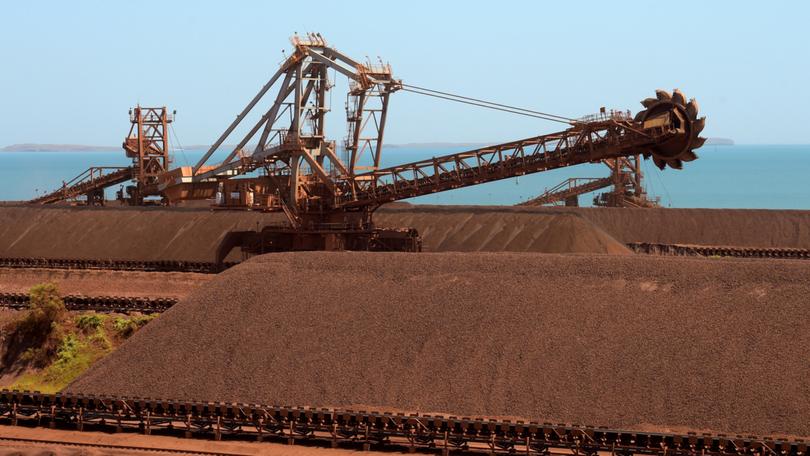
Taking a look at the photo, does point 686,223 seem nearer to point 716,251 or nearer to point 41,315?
point 716,251

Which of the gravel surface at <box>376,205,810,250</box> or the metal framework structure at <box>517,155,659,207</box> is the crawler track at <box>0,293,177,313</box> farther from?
the metal framework structure at <box>517,155,659,207</box>

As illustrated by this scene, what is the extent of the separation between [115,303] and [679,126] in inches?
997

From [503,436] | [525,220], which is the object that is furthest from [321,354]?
[525,220]

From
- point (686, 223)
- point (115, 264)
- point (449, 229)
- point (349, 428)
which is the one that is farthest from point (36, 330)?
point (686, 223)

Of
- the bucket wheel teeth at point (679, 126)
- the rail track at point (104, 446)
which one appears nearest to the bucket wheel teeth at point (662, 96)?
the bucket wheel teeth at point (679, 126)

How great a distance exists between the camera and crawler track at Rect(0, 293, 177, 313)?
51.2 meters

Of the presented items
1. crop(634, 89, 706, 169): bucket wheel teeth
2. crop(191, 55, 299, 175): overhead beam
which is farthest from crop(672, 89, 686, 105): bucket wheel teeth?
crop(191, 55, 299, 175): overhead beam

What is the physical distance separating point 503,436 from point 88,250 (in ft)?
133

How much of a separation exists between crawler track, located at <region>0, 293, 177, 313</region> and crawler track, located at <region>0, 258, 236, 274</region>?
284 inches

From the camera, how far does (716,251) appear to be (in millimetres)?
67750

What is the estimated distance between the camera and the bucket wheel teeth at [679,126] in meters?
47.0

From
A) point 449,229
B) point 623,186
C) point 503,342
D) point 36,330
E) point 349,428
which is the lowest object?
point 349,428

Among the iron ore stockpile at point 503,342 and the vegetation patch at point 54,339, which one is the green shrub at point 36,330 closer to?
the vegetation patch at point 54,339

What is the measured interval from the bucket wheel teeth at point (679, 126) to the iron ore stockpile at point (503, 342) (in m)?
7.74
